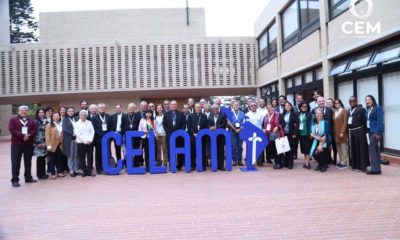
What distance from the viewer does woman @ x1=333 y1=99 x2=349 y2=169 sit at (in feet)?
26.2

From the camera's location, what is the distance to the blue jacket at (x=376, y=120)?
712 centimetres

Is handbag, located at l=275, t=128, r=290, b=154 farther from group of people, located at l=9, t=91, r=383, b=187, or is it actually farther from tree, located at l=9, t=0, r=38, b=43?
tree, located at l=9, t=0, r=38, b=43

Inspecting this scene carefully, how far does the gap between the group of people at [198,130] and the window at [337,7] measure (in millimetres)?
3417

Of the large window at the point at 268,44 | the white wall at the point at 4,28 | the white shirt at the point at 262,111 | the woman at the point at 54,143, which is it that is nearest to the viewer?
the woman at the point at 54,143

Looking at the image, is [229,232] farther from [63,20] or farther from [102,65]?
[63,20]

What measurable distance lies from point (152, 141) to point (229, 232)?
15.1 ft

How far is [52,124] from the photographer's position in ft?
26.3

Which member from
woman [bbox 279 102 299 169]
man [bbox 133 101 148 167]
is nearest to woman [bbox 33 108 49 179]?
man [bbox 133 101 148 167]

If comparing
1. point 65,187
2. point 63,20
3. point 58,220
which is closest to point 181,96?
point 63,20

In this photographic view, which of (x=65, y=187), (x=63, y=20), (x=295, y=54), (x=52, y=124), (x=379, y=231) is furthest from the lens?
(x=63, y=20)

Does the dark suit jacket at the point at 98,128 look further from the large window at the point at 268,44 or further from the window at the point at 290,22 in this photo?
the large window at the point at 268,44

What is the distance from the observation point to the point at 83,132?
8.15 metres

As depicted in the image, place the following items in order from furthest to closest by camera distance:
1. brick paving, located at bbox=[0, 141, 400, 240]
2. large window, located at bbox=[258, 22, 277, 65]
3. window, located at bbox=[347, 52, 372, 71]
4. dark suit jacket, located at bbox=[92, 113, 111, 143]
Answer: large window, located at bbox=[258, 22, 277, 65], window, located at bbox=[347, 52, 372, 71], dark suit jacket, located at bbox=[92, 113, 111, 143], brick paving, located at bbox=[0, 141, 400, 240]

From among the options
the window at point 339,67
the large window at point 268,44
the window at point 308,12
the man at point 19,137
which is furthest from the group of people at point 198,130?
the large window at point 268,44
